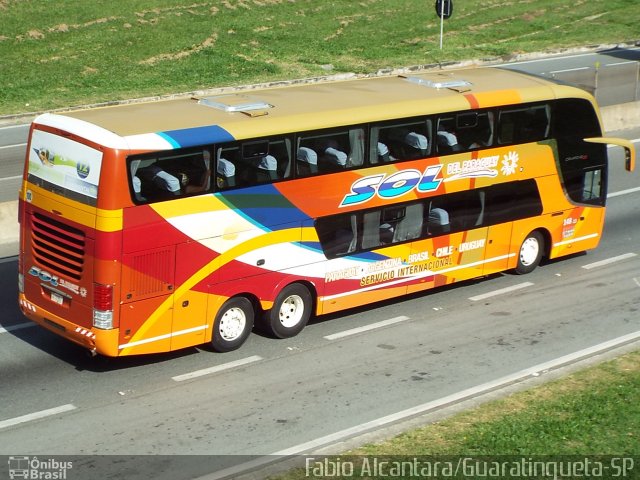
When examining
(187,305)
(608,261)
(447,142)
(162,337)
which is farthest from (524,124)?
(162,337)

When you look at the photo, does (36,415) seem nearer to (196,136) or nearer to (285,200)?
(196,136)

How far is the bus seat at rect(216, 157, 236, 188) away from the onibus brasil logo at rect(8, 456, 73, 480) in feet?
14.9

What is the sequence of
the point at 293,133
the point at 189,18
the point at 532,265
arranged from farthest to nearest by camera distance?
1. the point at 189,18
2. the point at 532,265
3. the point at 293,133

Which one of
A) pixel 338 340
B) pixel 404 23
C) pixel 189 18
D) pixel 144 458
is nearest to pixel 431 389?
pixel 338 340

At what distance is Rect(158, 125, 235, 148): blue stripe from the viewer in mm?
14172

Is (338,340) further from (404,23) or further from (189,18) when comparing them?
(404,23)

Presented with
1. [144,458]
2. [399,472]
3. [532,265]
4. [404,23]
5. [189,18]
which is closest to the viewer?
[399,472]

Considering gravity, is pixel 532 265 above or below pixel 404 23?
below

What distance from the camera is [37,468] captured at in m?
11.8

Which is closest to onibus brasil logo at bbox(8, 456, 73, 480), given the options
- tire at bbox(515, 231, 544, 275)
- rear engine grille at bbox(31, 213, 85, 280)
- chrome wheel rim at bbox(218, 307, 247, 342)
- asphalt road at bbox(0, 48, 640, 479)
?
asphalt road at bbox(0, 48, 640, 479)

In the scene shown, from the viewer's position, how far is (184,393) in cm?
1416

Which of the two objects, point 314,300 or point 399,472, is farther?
point 314,300

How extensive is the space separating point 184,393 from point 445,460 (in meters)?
4.04

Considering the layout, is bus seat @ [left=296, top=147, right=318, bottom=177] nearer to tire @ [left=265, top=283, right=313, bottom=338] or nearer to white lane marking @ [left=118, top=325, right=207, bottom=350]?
tire @ [left=265, top=283, right=313, bottom=338]
